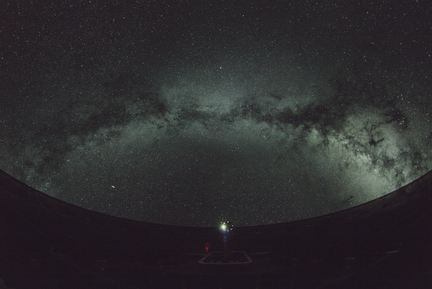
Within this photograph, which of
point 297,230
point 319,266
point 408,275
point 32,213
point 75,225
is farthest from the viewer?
point 297,230

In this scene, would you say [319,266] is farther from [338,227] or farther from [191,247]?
[191,247]

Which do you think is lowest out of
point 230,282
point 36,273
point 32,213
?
point 230,282

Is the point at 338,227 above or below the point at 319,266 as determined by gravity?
above

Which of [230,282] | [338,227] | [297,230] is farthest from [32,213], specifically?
[338,227]

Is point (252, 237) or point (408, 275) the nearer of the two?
point (408, 275)

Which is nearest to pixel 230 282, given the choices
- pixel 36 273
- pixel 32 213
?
pixel 36 273

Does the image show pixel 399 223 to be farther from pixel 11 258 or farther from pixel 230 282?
pixel 11 258

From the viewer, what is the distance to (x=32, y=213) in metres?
13.9

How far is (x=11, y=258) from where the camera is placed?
1084 cm

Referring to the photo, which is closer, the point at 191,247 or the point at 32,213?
the point at 32,213

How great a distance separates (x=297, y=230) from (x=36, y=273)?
58.3 ft

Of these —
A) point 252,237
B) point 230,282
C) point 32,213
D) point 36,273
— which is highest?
point 32,213

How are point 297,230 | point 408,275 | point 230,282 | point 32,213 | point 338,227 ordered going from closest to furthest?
point 408,275
point 230,282
point 32,213
point 338,227
point 297,230

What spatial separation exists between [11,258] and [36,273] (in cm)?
125
